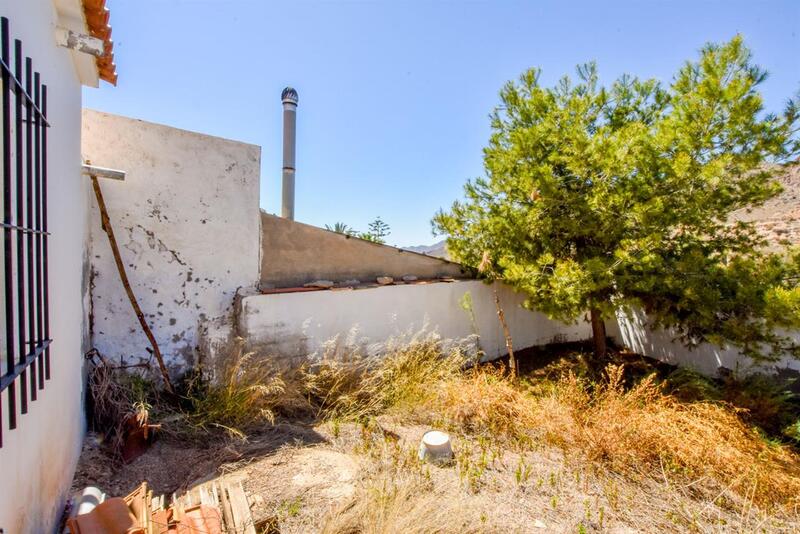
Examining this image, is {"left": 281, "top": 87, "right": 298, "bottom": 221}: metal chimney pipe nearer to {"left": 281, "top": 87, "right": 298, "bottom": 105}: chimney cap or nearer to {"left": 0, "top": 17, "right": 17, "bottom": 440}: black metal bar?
{"left": 281, "top": 87, "right": 298, "bottom": 105}: chimney cap

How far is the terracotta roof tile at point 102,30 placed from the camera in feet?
11.4

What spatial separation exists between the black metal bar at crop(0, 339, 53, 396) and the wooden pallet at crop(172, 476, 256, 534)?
62.0 inches

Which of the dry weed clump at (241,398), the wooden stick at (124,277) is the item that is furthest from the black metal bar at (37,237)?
the wooden stick at (124,277)

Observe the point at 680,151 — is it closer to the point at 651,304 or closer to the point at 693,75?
the point at 693,75

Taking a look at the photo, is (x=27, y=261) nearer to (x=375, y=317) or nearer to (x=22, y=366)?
(x=22, y=366)

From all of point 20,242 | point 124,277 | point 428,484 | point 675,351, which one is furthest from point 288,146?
point 675,351

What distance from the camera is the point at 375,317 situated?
24.4 feet

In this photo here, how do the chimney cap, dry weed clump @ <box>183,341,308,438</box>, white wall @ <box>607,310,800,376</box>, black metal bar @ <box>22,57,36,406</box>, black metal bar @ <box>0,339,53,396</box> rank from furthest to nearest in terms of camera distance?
the chimney cap, white wall @ <box>607,310,800,376</box>, dry weed clump @ <box>183,341,308,438</box>, black metal bar @ <box>22,57,36,406</box>, black metal bar @ <box>0,339,53,396</box>

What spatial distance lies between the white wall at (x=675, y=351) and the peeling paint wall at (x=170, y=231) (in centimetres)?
798

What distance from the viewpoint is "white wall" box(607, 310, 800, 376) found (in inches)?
309

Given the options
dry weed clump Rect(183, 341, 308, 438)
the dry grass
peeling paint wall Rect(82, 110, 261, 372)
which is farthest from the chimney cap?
the dry grass

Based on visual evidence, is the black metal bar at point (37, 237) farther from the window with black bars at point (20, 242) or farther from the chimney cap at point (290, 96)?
the chimney cap at point (290, 96)

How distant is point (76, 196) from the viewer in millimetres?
3930

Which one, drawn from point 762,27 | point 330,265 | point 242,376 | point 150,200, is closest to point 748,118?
point 762,27
